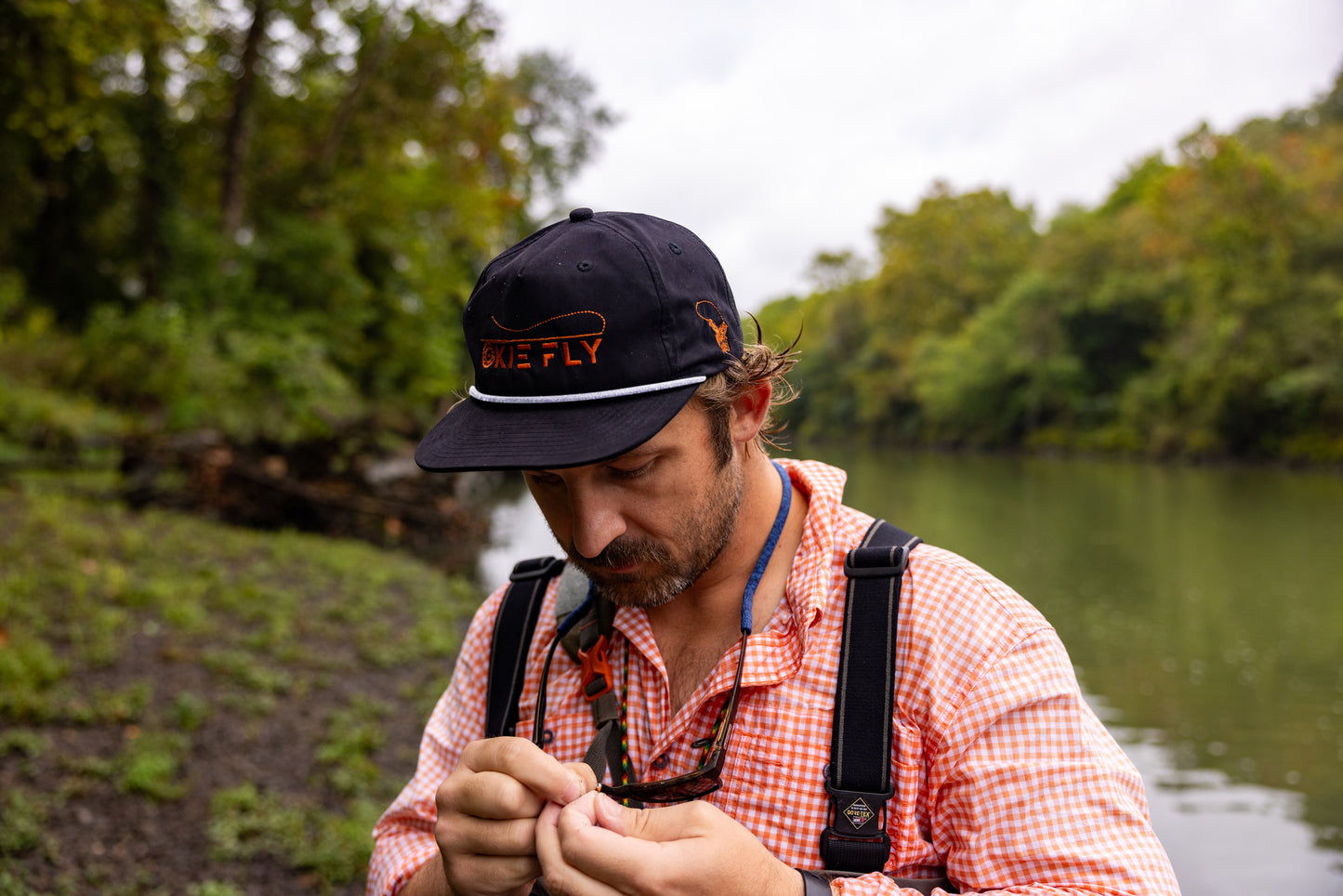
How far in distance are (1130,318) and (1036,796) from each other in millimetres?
50192

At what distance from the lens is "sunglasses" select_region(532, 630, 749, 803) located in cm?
154

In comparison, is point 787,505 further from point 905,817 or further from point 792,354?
point 905,817

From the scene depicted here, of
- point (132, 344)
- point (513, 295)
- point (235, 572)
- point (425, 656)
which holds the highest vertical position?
point (132, 344)

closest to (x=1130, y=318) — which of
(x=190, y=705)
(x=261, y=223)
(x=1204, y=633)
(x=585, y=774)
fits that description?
(x=1204, y=633)

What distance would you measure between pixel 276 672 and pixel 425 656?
1.70 metres

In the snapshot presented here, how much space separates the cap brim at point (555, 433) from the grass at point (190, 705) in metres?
4.11

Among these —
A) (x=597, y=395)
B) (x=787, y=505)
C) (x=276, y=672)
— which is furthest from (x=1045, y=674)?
(x=276, y=672)

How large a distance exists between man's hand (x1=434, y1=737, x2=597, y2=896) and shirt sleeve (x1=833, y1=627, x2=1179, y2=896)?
456 mm

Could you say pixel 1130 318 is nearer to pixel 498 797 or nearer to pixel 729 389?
pixel 729 389

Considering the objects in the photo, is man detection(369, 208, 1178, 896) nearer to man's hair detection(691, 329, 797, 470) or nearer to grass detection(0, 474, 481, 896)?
man's hair detection(691, 329, 797, 470)

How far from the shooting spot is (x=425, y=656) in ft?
29.7

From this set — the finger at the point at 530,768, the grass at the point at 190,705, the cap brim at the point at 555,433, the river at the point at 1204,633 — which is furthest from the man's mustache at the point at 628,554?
the river at the point at 1204,633

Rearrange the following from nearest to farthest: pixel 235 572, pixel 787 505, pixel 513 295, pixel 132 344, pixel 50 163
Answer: pixel 513 295 < pixel 787 505 < pixel 235 572 < pixel 132 344 < pixel 50 163

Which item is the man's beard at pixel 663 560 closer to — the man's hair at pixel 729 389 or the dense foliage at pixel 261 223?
the man's hair at pixel 729 389
